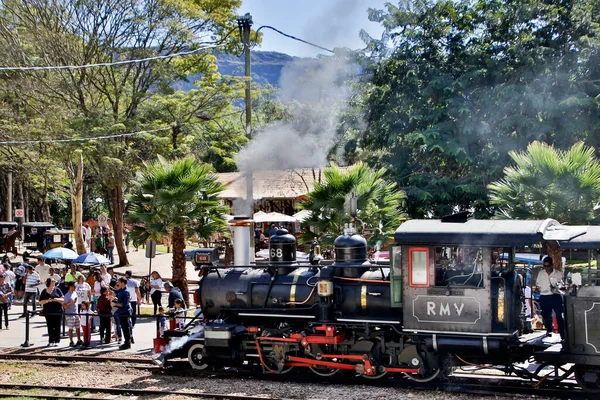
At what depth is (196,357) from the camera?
13.0m

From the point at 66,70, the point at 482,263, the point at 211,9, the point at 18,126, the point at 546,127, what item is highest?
the point at 211,9

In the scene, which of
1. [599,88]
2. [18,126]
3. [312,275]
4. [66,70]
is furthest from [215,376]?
[18,126]

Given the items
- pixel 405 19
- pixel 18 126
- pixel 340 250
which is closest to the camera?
pixel 340 250

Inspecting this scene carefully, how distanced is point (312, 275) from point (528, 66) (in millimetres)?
13965

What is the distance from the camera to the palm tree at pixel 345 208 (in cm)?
1661

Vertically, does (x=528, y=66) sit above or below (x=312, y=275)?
above

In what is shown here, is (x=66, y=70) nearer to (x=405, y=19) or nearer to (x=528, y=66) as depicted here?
(x=405, y=19)

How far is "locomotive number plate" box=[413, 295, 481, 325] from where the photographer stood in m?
10.2

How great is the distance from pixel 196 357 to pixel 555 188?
8420 mm

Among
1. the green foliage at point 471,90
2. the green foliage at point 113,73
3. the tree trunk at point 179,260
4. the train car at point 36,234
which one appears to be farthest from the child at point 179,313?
the train car at point 36,234

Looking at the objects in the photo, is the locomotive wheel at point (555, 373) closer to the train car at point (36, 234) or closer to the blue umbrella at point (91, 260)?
the blue umbrella at point (91, 260)

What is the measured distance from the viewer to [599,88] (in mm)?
21656

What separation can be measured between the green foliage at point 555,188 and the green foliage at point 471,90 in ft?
23.4

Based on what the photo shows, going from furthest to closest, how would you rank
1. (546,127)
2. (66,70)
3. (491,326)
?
(66,70), (546,127), (491,326)
